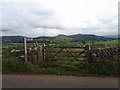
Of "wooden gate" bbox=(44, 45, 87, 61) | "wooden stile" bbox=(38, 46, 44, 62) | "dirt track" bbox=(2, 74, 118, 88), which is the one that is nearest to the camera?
"dirt track" bbox=(2, 74, 118, 88)

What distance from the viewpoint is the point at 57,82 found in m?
4.28

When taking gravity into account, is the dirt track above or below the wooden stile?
below

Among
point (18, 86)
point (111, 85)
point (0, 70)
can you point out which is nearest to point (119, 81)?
point (111, 85)

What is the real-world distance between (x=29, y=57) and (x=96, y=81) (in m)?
5.11

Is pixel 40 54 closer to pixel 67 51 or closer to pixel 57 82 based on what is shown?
pixel 67 51

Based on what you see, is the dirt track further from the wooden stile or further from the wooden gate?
the wooden stile

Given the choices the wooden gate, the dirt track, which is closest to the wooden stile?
the wooden gate

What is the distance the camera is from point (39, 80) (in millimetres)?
4480

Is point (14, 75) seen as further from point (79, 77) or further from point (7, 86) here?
point (79, 77)

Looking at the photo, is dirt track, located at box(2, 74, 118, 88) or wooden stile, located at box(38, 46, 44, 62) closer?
dirt track, located at box(2, 74, 118, 88)

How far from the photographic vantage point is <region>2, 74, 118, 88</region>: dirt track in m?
4.02

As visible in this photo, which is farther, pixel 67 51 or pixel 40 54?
pixel 40 54

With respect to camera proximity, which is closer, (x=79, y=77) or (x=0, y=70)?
(x=79, y=77)

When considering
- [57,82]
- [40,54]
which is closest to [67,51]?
[40,54]
